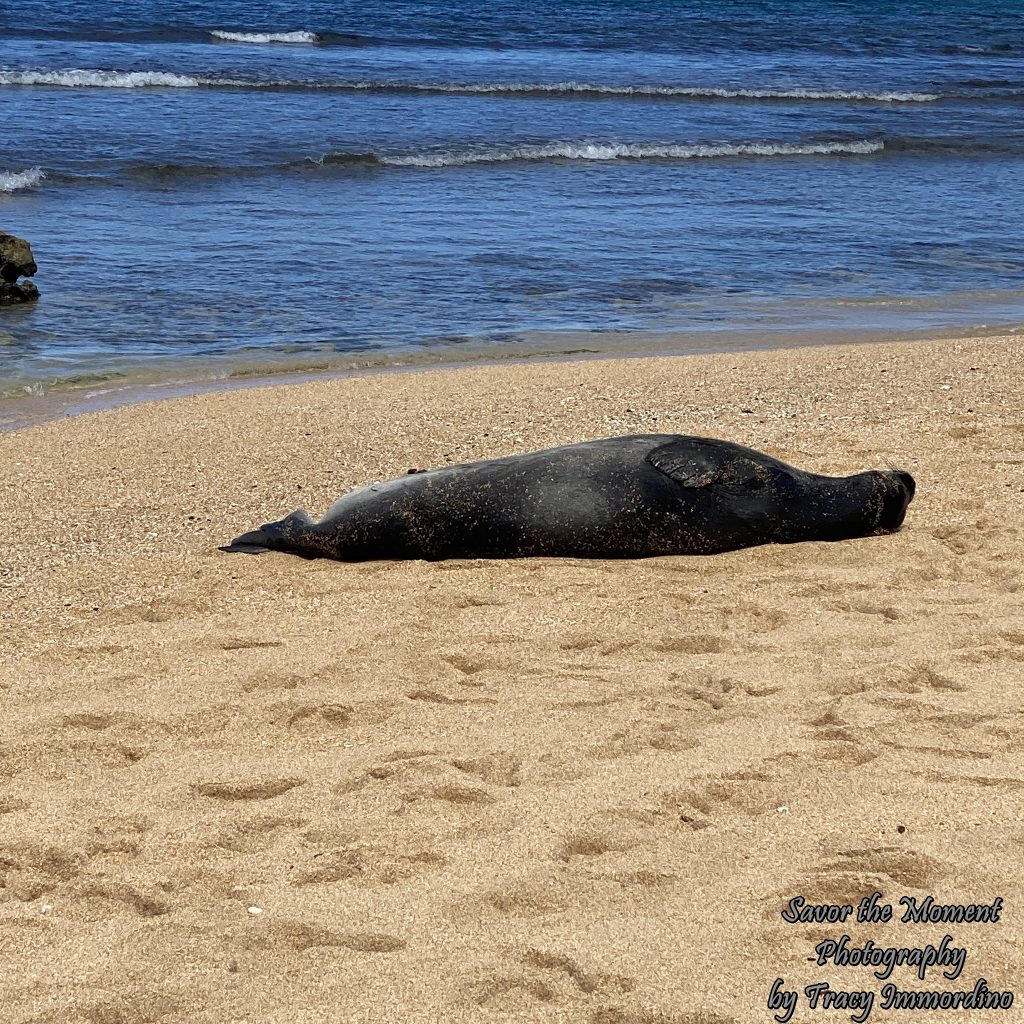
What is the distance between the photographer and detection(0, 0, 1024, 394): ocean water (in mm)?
11234

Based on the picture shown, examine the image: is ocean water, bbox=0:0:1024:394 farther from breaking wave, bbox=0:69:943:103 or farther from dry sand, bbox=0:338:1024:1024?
dry sand, bbox=0:338:1024:1024

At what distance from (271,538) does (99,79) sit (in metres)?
20.3

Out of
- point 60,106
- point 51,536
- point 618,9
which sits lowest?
point 51,536

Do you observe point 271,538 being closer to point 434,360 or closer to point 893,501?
point 893,501

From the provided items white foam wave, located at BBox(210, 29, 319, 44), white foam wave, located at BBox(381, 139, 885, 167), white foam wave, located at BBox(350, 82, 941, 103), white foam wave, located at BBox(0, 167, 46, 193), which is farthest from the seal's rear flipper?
white foam wave, located at BBox(210, 29, 319, 44)

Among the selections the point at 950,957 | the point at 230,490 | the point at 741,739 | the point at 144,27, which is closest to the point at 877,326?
the point at 230,490

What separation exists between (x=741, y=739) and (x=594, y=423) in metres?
4.19

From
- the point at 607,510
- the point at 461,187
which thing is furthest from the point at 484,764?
the point at 461,187

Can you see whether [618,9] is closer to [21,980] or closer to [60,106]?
[60,106]

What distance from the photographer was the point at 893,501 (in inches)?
237

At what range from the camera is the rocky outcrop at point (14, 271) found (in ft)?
35.9

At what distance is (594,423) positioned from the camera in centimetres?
798

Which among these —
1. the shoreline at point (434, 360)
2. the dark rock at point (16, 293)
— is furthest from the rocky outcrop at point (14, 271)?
the shoreline at point (434, 360)

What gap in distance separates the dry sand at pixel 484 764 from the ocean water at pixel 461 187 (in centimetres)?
428
